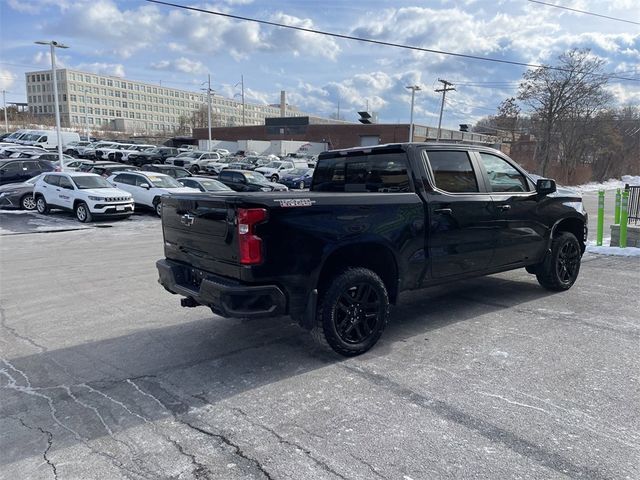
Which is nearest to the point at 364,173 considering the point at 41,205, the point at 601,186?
the point at 41,205

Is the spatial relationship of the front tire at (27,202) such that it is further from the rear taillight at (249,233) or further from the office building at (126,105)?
the office building at (126,105)

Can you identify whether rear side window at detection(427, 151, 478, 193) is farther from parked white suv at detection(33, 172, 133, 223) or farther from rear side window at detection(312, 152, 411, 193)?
parked white suv at detection(33, 172, 133, 223)

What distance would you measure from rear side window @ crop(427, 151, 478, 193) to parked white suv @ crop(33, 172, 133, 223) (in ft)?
45.3

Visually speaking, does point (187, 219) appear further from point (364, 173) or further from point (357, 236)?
point (364, 173)

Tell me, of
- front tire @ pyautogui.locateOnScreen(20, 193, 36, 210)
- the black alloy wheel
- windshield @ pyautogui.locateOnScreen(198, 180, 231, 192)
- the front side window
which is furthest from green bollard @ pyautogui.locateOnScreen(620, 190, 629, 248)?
front tire @ pyautogui.locateOnScreen(20, 193, 36, 210)

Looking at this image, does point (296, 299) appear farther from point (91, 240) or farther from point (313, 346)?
point (91, 240)

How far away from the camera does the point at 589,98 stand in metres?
43.4

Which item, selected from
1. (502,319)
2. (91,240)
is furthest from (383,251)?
(91,240)

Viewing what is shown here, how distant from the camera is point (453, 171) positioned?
535 cm

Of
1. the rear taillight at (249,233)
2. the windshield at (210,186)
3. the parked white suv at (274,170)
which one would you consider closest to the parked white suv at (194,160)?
the parked white suv at (274,170)

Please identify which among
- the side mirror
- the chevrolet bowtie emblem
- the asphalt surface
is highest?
the side mirror

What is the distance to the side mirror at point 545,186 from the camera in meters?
6.04

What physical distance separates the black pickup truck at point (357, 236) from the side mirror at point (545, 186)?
1 cm

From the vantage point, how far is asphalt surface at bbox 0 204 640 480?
293 cm
